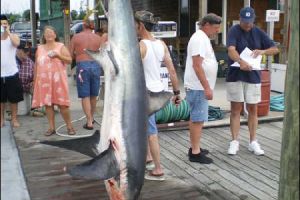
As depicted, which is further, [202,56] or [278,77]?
[278,77]

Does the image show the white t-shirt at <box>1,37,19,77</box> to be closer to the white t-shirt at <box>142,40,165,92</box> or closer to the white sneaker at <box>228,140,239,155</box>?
the white t-shirt at <box>142,40,165,92</box>

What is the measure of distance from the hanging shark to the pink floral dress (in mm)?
4403

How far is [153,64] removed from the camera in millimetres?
4578

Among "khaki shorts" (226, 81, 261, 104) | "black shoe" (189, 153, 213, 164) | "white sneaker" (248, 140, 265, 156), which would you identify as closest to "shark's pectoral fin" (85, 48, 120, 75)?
"black shoe" (189, 153, 213, 164)

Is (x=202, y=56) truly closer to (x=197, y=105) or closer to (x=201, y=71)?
(x=201, y=71)

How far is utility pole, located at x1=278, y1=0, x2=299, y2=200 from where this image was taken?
87.4 inches

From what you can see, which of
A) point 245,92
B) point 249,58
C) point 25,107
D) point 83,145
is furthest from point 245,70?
point 25,107

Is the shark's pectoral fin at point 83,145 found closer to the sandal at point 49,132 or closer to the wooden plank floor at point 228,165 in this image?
the wooden plank floor at point 228,165

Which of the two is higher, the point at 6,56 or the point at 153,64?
the point at 6,56

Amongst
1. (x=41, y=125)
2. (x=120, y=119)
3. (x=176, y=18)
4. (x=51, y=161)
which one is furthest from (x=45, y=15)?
(x=120, y=119)

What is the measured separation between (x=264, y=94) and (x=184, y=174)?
129 inches

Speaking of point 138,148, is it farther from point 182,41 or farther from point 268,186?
point 182,41

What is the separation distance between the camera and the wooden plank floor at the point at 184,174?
14.5 feet

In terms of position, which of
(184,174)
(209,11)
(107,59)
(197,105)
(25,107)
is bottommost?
(184,174)
